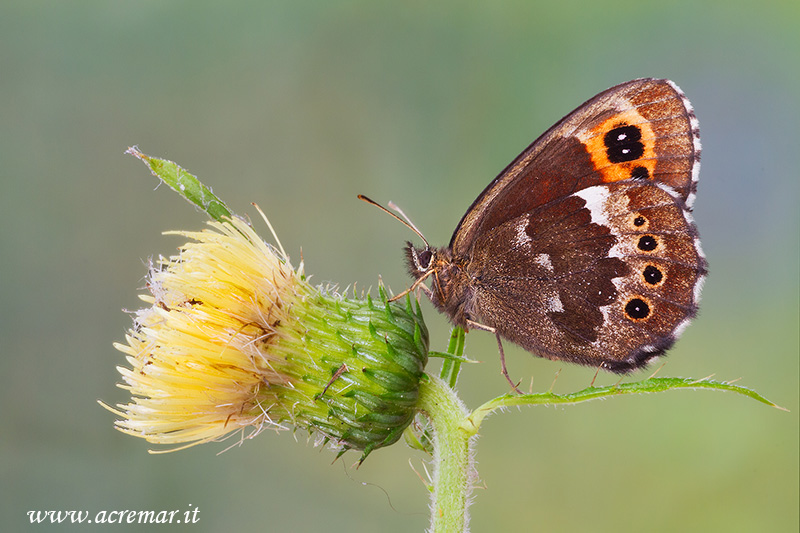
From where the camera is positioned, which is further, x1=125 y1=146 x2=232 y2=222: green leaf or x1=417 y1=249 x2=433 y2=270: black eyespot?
x1=417 y1=249 x2=433 y2=270: black eyespot

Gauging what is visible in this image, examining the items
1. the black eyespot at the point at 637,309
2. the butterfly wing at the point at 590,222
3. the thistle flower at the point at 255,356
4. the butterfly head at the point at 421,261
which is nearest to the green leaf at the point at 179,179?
the thistle flower at the point at 255,356

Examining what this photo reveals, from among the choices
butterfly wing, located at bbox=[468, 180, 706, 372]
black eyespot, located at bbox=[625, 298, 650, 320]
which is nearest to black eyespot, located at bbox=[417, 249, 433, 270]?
butterfly wing, located at bbox=[468, 180, 706, 372]

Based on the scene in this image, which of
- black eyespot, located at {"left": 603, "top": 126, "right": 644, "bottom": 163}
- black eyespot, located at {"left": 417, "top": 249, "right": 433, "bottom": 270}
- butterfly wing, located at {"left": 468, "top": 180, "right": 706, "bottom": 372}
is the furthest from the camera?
black eyespot, located at {"left": 417, "top": 249, "right": 433, "bottom": 270}

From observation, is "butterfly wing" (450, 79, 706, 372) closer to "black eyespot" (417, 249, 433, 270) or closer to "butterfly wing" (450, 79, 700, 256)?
"butterfly wing" (450, 79, 700, 256)

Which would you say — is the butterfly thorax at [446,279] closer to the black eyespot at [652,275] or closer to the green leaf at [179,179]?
the black eyespot at [652,275]

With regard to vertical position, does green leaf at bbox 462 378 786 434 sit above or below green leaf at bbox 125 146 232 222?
below

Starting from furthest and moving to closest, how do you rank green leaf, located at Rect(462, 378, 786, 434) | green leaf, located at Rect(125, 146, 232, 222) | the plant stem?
1. green leaf, located at Rect(125, 146, 232, 222)
2. the plant stem
3. green leaf, located at Rect(462, 378, 786, 434)

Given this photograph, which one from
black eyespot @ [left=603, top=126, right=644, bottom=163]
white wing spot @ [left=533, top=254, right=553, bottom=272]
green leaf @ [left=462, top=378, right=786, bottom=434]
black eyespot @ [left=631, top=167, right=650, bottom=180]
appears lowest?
green leaf @ [left=462, top=378, right=786, bottom=434]
